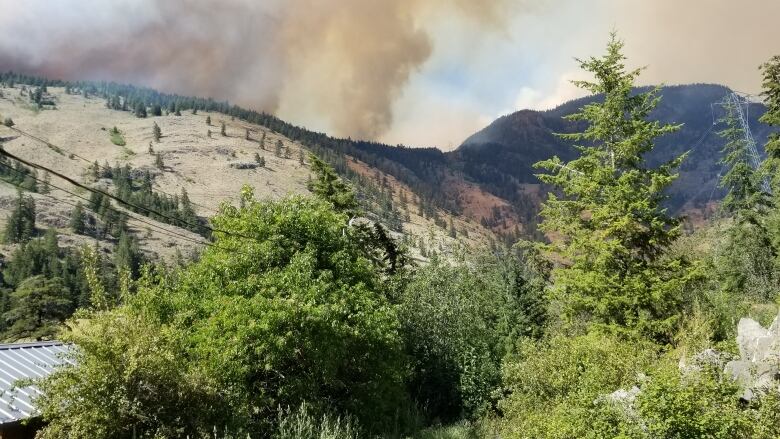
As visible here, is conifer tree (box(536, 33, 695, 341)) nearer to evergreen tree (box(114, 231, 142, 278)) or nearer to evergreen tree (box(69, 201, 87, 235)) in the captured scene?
evergreen tree (box(114, 231, 142, 278))

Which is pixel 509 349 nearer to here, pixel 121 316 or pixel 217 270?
pixel 217 270

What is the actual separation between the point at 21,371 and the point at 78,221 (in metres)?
162

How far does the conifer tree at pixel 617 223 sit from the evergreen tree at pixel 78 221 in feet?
543

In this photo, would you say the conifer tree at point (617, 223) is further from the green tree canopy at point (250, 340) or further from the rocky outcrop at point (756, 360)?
the green tree canopy at point (250, 340)

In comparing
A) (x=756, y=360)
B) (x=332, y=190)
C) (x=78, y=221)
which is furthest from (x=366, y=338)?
(x=78, y=221)

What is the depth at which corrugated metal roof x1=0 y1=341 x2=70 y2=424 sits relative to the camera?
15.3m

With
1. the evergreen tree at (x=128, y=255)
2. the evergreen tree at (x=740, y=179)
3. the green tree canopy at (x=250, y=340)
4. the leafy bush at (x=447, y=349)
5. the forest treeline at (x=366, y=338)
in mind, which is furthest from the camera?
the evergreen tree at (x=128, y=255)

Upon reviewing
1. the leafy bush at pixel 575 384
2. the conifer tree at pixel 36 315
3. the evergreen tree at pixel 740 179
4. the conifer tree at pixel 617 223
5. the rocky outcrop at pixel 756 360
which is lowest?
the conifer tree at pixel 36 315

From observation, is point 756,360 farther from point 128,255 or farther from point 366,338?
point 128,255

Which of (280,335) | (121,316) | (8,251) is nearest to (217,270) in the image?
(280,335)

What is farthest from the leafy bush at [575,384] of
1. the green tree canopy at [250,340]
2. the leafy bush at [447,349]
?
the leafy bush at [447,349]

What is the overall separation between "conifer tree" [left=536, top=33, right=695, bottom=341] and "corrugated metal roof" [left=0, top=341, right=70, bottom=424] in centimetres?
1854

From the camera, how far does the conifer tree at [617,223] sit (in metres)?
20.8

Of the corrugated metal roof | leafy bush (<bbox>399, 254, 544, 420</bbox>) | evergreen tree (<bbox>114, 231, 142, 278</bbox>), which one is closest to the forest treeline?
the corrugated metal roof
